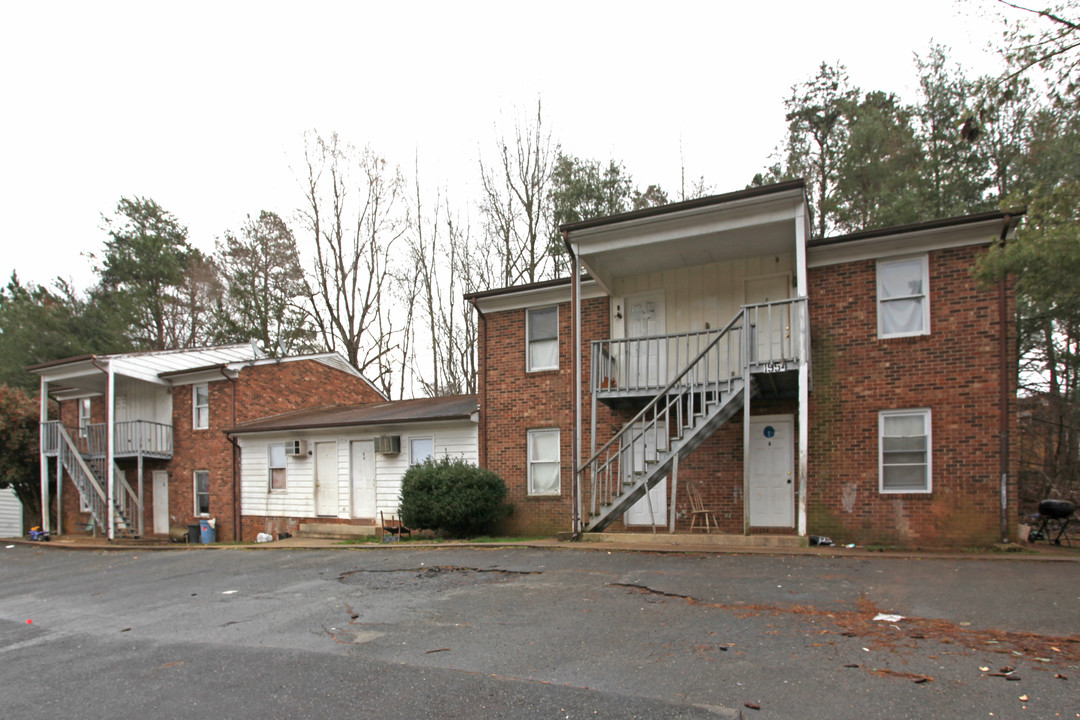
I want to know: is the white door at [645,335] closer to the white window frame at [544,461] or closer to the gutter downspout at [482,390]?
the white window frame at [544,461]

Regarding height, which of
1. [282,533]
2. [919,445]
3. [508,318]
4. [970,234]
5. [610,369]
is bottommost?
[282,533]

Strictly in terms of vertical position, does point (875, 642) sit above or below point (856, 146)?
below

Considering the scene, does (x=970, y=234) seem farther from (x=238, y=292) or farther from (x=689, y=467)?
(x=238, y=292)

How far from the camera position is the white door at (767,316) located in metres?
12.0

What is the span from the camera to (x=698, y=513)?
13.1 meters

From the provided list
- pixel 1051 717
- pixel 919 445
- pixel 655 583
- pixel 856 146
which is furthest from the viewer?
pixel 856 146

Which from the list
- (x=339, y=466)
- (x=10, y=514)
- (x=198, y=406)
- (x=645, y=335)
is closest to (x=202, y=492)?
(x=198, y=406)

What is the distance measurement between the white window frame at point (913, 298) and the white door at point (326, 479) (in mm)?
12908

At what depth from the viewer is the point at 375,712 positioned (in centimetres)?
461

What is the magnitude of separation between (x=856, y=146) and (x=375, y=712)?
802 inches

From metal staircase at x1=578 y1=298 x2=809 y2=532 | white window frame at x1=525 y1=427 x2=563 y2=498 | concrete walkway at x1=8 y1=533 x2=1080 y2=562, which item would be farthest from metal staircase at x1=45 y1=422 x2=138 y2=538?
metal staircase at x1=578 y1=298 x2=809 y2=532

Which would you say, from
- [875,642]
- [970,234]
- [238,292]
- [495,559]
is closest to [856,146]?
[970,234]

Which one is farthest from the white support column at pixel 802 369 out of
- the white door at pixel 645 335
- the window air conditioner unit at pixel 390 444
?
the window air conditioner unit at pixel 390 444

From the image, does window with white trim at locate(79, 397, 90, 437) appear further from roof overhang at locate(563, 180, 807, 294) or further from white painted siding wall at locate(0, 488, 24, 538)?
roof overhang at locate(563, 180, 807, 294)
